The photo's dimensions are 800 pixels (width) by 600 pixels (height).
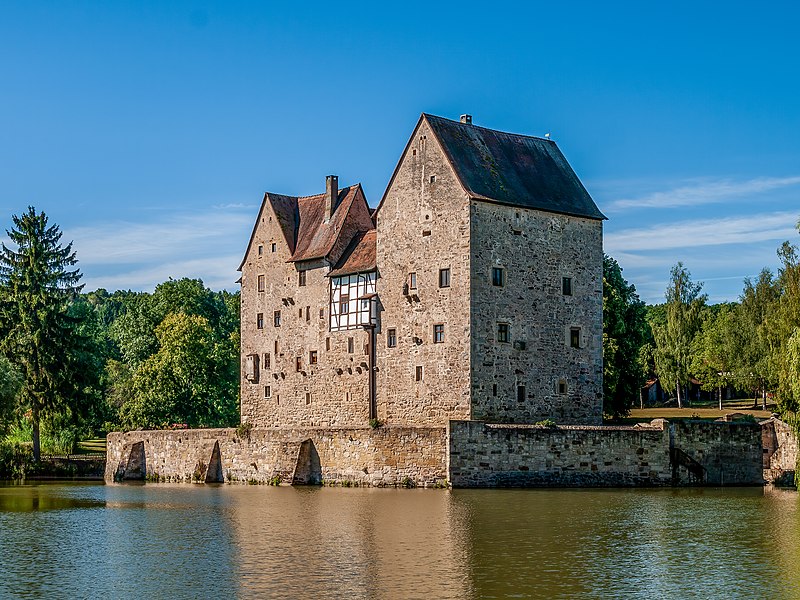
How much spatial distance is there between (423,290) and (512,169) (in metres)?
7.47

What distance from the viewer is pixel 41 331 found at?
70250mm

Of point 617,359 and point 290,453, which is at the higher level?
point 617,359

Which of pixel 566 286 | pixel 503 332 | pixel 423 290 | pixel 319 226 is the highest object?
pixel 319 226

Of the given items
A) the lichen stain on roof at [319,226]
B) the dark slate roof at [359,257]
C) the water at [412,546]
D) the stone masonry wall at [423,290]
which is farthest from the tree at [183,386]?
the water at [412,546]

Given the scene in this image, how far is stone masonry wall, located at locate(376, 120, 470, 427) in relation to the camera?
174 ft

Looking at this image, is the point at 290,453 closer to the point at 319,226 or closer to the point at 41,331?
the point at 319,226

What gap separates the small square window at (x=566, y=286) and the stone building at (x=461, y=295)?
0.19 feet

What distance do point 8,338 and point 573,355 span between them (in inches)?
1361

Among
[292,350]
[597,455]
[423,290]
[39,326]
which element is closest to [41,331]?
[39,326]

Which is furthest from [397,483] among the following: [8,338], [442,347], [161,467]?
[8,338]

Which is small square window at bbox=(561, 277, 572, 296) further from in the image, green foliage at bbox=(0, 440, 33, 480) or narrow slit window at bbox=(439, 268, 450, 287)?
green foliage at bbox=(0, 440, 33, 480)

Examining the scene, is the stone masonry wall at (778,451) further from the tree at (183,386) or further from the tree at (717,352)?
the tree at (183,386)

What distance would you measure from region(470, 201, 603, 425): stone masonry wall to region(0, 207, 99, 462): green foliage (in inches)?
1182

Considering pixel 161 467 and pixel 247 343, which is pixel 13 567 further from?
pixel 247 343
